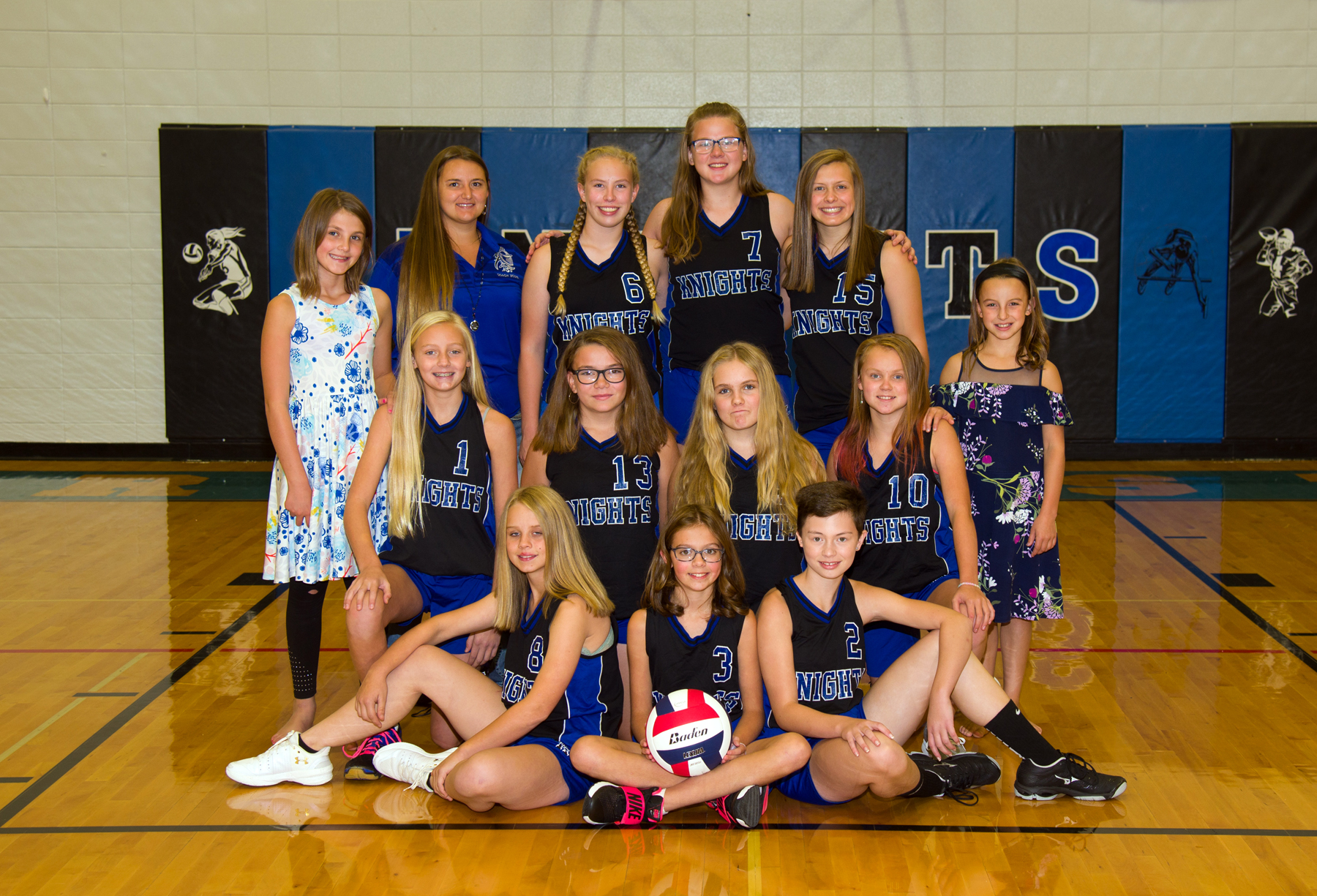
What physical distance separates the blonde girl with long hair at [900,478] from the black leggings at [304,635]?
4.90 ft

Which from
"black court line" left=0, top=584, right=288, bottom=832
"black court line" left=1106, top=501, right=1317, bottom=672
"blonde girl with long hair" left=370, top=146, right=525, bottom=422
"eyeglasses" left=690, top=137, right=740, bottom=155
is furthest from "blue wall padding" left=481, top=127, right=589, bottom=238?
"eyeglasses" left=690, top=137, right=740, bottom=155

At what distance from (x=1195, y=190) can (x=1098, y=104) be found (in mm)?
806

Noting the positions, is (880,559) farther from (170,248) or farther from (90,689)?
(170,248)

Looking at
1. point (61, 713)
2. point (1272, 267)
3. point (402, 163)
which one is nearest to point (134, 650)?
point (61, 713)

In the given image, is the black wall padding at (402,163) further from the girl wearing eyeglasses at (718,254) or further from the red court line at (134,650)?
the girl wearing eyeglasses at (718,254)

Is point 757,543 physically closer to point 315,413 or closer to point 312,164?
point 315,413

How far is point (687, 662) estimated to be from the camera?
106 inches

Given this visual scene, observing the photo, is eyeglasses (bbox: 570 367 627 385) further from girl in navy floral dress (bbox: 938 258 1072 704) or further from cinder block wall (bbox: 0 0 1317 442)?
cinder block wall (bbox: 0 0 1317 442)

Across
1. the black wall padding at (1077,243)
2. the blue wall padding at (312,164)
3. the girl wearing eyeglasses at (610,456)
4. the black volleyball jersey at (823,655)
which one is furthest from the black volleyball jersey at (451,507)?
the black wall padding at (1077,243)

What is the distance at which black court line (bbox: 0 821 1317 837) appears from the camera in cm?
250

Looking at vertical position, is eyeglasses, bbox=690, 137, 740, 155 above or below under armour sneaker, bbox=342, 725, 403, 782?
above

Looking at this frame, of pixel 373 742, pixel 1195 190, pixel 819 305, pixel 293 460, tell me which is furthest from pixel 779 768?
pixel 1195 190

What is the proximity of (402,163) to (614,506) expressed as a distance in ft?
15.4

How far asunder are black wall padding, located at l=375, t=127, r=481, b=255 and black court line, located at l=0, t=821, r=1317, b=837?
4974 millimetres
